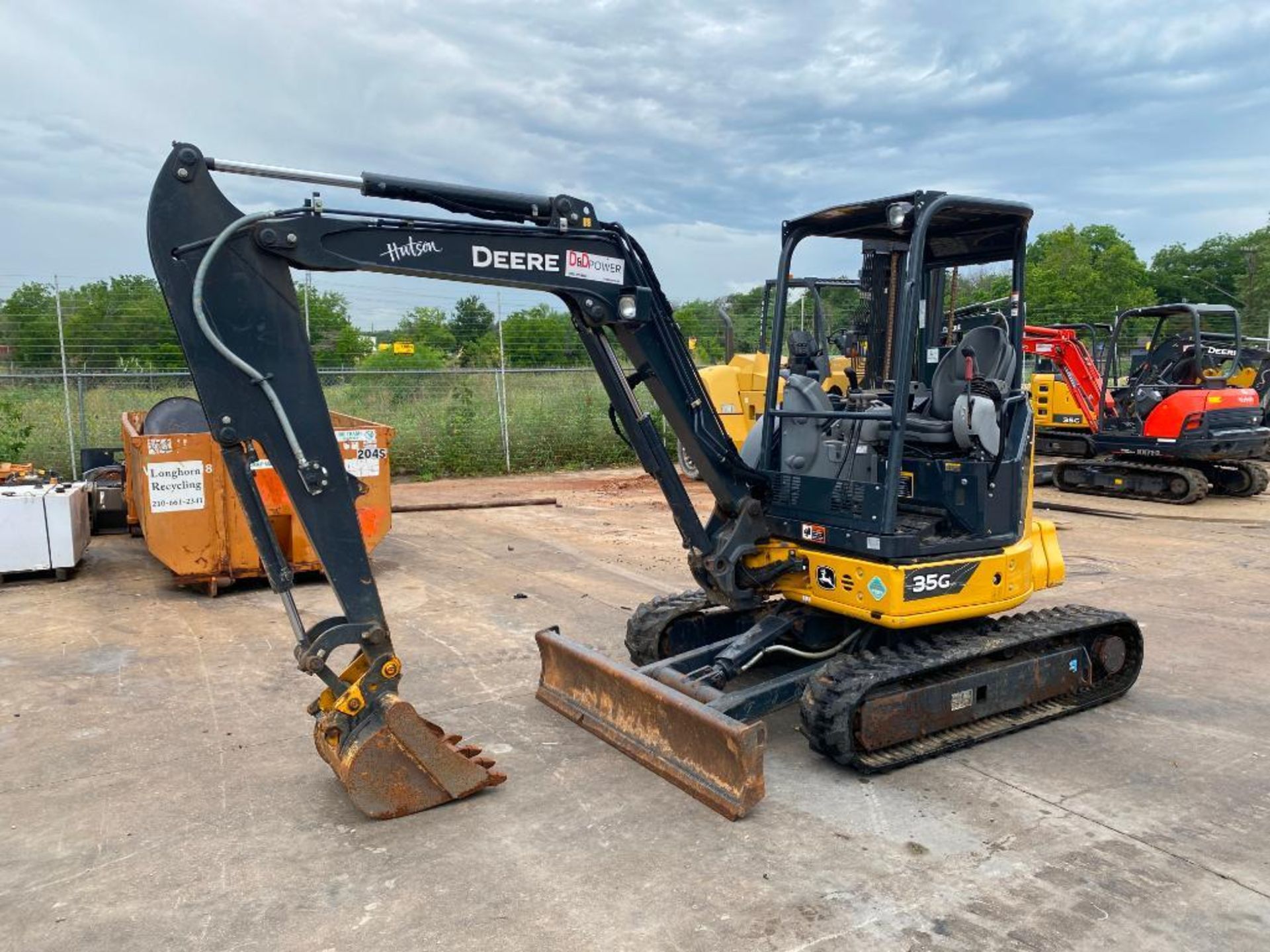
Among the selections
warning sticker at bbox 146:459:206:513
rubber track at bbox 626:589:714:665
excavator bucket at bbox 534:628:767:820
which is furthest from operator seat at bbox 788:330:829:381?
warning sticker at bbox 146:459:206:513

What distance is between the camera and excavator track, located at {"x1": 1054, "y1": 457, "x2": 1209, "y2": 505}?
45.0 ft

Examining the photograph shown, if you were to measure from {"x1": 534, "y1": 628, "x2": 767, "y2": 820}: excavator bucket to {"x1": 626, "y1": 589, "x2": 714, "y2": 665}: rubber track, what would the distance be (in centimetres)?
55

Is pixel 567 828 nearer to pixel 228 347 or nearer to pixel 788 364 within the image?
pixel 228 347

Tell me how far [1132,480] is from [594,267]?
12.2 metres

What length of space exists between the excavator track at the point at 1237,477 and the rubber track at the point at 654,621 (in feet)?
37.8

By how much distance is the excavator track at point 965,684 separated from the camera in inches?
191

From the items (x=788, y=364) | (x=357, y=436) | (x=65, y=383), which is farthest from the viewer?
(x=65, y=383)

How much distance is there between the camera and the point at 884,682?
16.0 ft

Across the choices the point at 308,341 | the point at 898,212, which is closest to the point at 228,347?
the point at 308,341

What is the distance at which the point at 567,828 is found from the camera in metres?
4.31

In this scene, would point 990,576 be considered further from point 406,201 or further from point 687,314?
point 687,314

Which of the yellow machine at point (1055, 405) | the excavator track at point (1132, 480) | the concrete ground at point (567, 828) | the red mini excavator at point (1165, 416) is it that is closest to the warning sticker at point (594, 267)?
the concrete ground at point (567, 828)

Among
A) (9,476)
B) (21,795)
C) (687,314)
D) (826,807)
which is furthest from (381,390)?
(826,807)

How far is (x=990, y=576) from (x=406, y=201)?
3644 millimetres
